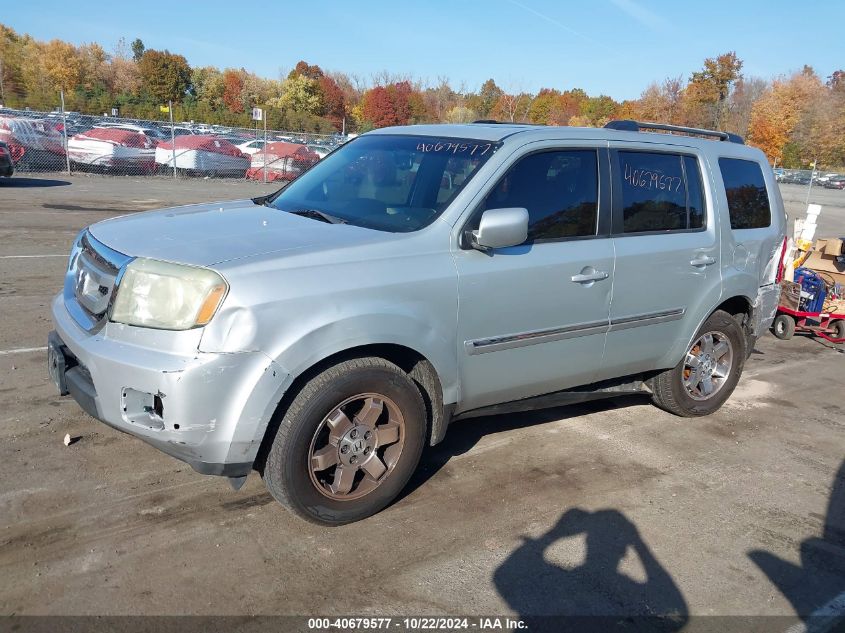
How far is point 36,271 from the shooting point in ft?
28.3

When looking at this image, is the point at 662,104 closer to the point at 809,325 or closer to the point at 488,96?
the point at 488,96

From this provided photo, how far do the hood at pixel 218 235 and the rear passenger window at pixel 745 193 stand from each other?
3029 millimetres

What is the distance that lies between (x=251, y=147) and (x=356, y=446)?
27.0m

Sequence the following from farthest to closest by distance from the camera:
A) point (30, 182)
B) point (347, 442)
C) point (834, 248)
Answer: point (30, 182) → point (834, 248) → point (347, 442)

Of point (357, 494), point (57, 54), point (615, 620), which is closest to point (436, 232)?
point (357, 494)

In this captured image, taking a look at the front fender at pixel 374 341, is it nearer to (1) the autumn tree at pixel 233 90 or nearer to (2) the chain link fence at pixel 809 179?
(2) the chain link fence at pixel 809 179

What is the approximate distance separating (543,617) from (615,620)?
0.31 m

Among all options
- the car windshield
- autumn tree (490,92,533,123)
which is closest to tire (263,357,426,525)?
the car windshield

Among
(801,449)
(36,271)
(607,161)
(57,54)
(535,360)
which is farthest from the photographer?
(57,54)

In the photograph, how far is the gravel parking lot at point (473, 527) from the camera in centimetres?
313

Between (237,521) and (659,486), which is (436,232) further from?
(659,486)

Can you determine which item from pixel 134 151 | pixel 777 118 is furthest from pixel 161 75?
pixel 777 118

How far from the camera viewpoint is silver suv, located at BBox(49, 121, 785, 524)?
317 cm

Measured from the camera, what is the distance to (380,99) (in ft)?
214
